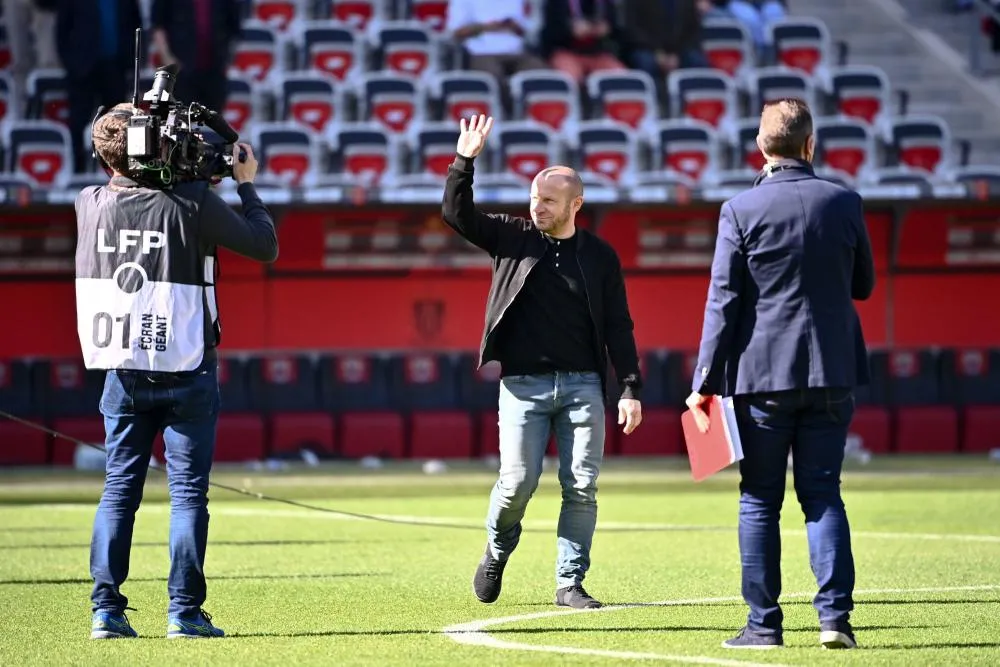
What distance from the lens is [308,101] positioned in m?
22.1

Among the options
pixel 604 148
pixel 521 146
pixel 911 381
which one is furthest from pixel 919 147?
pixel 521 146

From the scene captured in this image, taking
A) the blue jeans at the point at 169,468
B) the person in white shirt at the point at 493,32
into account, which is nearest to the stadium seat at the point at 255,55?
the person in white shirt at the point at 493,32

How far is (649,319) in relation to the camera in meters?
22.0

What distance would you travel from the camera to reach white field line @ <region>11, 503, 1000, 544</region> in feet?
35.2

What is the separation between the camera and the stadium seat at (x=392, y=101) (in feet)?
72.2

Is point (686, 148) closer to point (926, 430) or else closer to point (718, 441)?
point (926, 430)

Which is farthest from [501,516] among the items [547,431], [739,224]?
[739,224]

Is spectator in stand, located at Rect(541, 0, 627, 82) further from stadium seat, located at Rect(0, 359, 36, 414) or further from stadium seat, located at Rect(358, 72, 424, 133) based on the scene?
stadium seat, located at Rect(0, 359, 36, 414)

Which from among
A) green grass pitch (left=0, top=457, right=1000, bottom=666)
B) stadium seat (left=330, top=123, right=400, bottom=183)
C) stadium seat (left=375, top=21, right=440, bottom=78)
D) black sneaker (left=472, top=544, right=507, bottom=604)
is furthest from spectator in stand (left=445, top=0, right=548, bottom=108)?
black sneaker (left=472, top=544, right=507, bottom=604)

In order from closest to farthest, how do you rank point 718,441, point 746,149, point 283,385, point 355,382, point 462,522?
1. point 718,441
2. point 462,522
3. point 283,385
4. point 355,382
5. point 746,149

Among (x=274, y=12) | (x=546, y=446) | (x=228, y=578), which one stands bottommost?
(x=228, y=578)

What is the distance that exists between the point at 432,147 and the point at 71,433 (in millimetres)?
Answer: 5369

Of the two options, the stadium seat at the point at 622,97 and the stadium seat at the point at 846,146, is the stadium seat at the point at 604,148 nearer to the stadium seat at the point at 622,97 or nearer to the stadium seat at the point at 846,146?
the stadium seat at the point at 622,97

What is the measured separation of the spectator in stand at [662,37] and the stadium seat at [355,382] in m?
5.63
